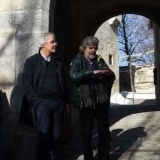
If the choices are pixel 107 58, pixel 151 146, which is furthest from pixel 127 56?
pixel 151 146

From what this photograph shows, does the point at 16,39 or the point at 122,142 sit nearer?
the point at 16,39

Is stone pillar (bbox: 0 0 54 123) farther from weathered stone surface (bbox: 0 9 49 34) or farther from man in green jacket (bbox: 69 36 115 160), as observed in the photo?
man in green jacket (bbox: 69 36 115 160)

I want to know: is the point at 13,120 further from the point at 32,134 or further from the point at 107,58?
the point at 107,58

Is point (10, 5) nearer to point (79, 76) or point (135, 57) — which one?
point (79, 76)

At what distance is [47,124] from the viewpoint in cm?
447

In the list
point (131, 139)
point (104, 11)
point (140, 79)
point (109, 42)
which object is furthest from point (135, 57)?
point (131, 139)

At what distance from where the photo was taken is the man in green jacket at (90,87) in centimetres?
488

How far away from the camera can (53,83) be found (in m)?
4.51

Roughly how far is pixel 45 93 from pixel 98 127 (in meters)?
0.92

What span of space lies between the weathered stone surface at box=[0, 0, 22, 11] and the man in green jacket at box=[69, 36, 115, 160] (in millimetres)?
1161

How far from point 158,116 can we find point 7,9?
4.58 metres

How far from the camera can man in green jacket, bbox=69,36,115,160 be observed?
16.0 feet

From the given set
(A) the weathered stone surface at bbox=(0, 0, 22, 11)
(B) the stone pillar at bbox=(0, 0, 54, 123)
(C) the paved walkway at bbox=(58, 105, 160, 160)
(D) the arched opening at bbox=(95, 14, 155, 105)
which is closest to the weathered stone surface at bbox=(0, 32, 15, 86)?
(B) the stone pillar at bbox=(0, 0, 54, 123)

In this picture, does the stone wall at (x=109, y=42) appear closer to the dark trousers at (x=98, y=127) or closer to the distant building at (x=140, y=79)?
the distant building at (x=140, y=79)
